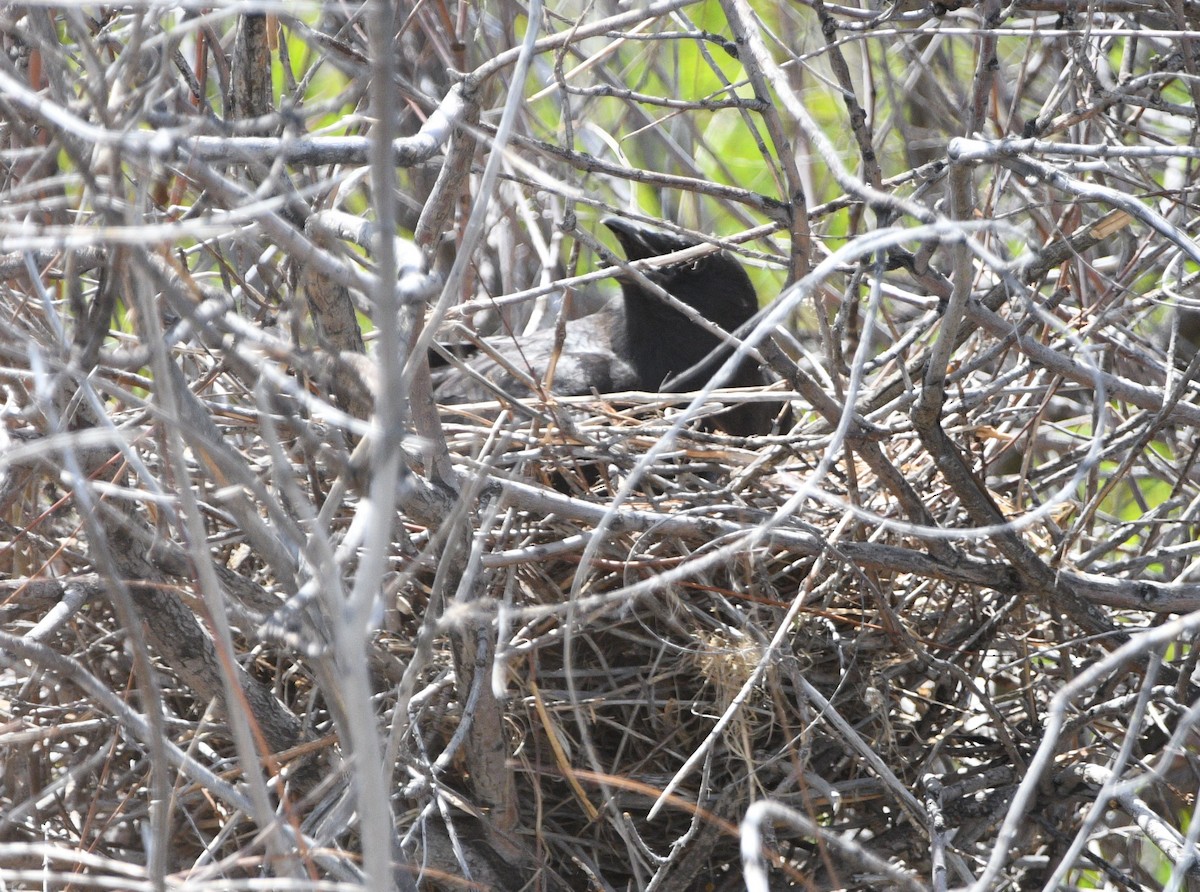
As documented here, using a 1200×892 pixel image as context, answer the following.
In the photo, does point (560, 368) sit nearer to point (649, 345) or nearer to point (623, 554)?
point (649, 345)

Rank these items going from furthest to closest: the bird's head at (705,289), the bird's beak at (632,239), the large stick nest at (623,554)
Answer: the bird's head at (705,289)
the bird's beak at (632,239)
the large stick nest at (623,554)

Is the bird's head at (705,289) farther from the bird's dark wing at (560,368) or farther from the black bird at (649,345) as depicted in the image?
the bird's dark wing at (560,368)

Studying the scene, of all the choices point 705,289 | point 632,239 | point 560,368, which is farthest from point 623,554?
point 705,289

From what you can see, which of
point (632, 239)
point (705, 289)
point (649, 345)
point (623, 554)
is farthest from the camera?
point (705, 289)

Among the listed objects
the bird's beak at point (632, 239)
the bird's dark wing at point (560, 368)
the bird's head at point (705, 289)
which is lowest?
the bird's dark wing at point (560, 368)

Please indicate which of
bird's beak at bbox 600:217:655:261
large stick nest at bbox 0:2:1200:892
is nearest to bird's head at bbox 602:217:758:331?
bird's beak at bbox 600:217:655:261

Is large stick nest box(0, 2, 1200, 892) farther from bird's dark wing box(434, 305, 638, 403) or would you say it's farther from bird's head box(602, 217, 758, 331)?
Result: bird's head box(602, 217, 758, 331)

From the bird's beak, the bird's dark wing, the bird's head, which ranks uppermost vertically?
the bird's beak

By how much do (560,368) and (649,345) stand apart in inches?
12.2

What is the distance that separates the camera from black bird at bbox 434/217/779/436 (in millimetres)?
3879

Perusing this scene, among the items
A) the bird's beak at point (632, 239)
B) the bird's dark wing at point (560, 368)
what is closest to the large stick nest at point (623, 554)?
the bird's dark wing at point (560, 368)

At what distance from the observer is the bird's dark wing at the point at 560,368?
390 cm

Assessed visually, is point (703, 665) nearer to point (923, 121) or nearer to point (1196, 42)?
point (1196, 42)

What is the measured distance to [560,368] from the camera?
159 inches
